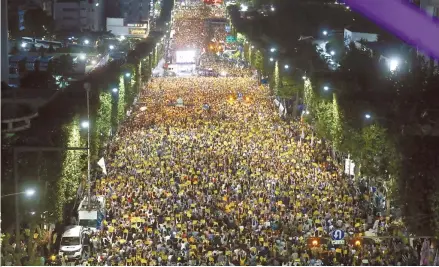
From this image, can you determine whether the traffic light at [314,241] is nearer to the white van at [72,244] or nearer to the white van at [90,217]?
the white van at [72,244]

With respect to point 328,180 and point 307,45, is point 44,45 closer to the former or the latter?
point 307,45

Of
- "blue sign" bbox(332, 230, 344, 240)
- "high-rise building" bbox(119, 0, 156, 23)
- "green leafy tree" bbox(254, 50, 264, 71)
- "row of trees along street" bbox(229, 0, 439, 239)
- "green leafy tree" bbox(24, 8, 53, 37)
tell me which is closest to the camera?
"blue sign" bbox(332, 230, 344, 240)

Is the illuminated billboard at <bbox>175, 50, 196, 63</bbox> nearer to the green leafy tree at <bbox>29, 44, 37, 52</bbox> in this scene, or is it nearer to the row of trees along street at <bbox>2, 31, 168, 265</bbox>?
the green leafy tree at <bbox>29, 44, 37, 52</bbox>

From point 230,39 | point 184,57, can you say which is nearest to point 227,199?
point 184,57

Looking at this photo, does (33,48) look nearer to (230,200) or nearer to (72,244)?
(230,200)

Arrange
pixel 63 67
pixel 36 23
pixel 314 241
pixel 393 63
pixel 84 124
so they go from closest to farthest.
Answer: pixel 314 241, pixel 84 124, pixel 393 63, pixel 63 67, pixel 36 23

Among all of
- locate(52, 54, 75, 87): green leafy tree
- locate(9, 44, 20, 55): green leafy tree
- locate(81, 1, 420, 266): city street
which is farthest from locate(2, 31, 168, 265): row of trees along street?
locate(9, 44, 20, 55): green leafy tree
